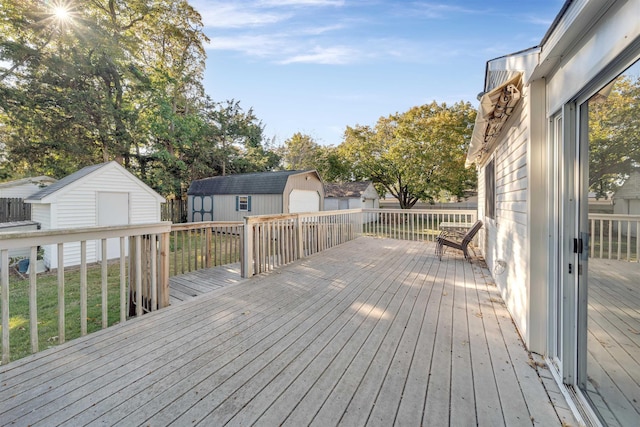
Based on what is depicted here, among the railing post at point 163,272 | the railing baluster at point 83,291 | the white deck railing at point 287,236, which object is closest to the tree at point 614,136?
the railing post at point 163,272

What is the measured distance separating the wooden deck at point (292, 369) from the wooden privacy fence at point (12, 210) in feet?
35.5

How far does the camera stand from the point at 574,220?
1.75m

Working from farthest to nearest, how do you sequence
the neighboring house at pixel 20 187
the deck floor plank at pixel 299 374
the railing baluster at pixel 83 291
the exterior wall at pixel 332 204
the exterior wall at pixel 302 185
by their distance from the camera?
the exterior wall at pixel 332 204 < the exterior wall at pixel 302 185 < the neighboring house at pixel 20 187 < the railing baluster at pixel 83 291 < the deck floor plank at pixel 299 374

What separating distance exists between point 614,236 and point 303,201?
11847 millimetres

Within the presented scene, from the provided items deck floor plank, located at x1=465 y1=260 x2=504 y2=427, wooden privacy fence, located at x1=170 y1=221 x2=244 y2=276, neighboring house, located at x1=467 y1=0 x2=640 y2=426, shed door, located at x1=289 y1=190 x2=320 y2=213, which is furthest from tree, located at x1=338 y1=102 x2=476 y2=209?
neighboring house, located at x1=467 y1=0 x2=640 y2=426

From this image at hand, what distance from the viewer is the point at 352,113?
20.5 meters

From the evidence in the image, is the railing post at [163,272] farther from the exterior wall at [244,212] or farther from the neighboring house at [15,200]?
the neighboring house at [15,200]

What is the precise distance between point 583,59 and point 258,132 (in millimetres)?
19257

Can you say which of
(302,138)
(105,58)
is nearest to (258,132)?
(302,138)

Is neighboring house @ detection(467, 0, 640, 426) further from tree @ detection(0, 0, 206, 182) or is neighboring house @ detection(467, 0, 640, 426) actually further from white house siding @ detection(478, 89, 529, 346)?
tree @ detection(0, 0, 206, 182)

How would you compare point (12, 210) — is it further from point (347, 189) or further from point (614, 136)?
point (347, 189)

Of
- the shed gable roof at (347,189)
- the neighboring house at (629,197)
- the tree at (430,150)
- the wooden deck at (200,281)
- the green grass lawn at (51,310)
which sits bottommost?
the green grass lawn at (51,310)

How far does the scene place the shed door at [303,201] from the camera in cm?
1209

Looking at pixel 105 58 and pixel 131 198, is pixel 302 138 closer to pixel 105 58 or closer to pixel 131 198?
pixel 105 58
